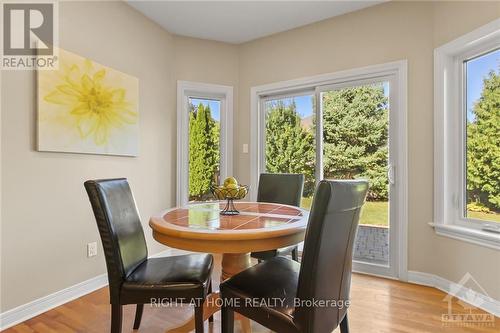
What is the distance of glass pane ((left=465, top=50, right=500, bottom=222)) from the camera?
6.82 feet

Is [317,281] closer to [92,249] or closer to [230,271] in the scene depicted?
[230,271]

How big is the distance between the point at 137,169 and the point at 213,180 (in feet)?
3.27

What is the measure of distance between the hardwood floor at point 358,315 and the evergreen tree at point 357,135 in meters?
0.91

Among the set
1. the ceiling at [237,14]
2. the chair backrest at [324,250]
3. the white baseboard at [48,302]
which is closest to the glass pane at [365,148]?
the ceiling at [237,14]

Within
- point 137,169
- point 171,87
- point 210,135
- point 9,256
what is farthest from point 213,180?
point 9,256

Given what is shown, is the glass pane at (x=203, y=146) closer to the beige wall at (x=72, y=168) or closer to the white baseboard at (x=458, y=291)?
the beige wall at (x=72, y=168)

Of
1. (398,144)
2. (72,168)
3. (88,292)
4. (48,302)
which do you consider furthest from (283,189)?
(48,302)

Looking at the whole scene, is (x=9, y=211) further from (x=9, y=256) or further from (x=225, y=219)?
(x=225, y=219)

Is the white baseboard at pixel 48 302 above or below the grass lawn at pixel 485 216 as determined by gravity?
below

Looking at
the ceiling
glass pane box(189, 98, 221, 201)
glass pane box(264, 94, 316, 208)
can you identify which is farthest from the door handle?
glass pane box(189, 98, 221, 201)

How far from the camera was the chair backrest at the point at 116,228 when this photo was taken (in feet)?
4.60

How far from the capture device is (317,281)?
108 cm

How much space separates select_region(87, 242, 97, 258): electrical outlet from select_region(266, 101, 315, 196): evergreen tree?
198cm

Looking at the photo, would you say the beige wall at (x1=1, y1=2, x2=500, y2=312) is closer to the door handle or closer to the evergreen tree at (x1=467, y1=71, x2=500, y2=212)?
the door handle
